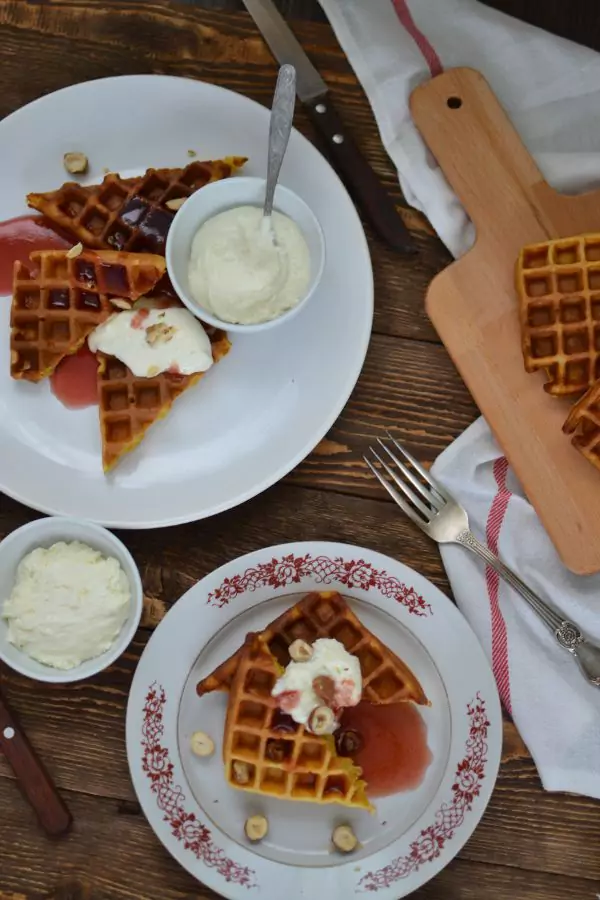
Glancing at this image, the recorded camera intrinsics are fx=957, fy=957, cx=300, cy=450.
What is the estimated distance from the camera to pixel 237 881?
2.44 metres

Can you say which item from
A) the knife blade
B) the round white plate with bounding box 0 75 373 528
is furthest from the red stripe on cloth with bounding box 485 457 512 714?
the knife blade

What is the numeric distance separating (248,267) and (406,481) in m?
0.72

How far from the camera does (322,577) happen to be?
99.5 inches

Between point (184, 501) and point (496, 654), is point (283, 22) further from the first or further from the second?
point (496, 654)

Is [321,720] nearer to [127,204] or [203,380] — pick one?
[203,380]

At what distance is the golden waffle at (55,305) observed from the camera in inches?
96.7

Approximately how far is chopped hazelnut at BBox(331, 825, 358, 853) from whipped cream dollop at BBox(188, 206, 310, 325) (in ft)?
4.33

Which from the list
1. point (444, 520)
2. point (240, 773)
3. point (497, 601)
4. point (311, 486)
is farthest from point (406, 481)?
point (240, 773)

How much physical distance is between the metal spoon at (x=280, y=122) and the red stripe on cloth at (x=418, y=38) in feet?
1.71

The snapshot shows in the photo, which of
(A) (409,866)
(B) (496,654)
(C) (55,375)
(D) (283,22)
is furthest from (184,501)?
(D) (283,22)

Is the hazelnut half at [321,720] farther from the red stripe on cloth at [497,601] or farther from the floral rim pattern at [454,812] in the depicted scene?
the red stripe on cloth at [497,601]

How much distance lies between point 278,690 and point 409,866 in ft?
1.90

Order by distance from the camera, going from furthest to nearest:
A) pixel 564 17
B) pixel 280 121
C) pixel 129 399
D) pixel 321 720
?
pixel 564 17, pixel 129 399, pixel 321 720, pixel 280 121

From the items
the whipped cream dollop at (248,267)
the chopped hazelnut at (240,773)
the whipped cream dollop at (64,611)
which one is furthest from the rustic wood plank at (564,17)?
the chopped hazelnut at (240,773)
